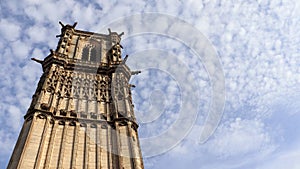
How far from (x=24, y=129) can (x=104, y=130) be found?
5.28 metres

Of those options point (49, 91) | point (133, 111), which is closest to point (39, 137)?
point (49, 91)

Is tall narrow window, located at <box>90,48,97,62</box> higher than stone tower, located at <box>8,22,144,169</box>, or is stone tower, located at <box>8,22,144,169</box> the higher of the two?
tall narrow window, located at <box>90,48,97,62</box>

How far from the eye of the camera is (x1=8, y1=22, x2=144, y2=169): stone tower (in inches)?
698

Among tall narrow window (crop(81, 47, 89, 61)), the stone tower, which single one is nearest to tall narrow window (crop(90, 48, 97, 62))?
tall narrow window (crop(81, 47, 89, 61))

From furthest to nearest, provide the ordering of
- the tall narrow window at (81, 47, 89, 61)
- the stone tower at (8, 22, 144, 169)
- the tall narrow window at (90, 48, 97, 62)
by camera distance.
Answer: the tall narrow window at (90, 48, 97, 62) < the tall narrow window at (81, 47, 89, 61) < the stone tower at (8, 22, 144, 169)

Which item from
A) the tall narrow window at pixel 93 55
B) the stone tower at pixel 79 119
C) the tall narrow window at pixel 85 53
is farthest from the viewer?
the tall narrow window at pixel 93 55

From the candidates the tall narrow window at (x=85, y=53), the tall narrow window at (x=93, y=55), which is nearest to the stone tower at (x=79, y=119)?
the tall narrow window at (x=85, y=53)

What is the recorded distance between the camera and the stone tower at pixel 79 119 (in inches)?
698

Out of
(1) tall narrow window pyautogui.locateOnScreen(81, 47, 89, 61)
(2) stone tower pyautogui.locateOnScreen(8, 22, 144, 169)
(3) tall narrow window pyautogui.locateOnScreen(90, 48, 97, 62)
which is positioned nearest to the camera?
(2) stone tower pyautogui.locateOnScreen(8, 22, 144, 169)

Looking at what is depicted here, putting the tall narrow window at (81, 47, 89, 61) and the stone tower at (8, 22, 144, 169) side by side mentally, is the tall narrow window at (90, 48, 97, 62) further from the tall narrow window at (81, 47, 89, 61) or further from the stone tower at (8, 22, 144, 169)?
the stone tower at (8, 22, 144, 169)

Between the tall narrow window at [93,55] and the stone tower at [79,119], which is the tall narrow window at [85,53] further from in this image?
the stone tower at [79,119]

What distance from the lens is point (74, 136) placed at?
19.5 m

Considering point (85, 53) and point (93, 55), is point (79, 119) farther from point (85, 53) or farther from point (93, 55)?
point (93, 55)

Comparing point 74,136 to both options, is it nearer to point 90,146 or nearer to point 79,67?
point 90,146
